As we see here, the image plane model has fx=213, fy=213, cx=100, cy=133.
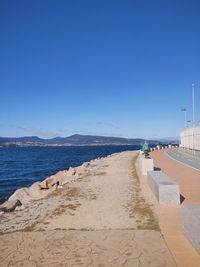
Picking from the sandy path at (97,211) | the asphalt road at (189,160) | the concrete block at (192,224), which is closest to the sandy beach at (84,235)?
the sandy path at (97,211)

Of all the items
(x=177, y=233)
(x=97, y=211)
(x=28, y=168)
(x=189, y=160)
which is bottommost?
(x=28, y=168)

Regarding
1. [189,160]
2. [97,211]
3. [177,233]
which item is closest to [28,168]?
[189,160]

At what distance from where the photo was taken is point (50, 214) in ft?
24.2

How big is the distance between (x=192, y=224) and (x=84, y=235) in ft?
8.89

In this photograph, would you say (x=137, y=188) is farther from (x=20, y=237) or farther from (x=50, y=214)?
(x=20, y=237)

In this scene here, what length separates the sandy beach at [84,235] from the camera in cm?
445

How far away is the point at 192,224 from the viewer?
5.13 m

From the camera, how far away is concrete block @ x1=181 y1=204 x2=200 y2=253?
471 cm

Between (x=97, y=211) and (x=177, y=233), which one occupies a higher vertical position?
(x=177, y=233)

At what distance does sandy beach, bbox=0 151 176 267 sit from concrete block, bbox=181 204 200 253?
627 millimetres

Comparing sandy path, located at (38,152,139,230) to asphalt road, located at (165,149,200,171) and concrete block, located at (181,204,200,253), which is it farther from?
asphalt road, located at (165,149,200,171)

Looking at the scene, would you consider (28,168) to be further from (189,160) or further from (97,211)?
(97,211)

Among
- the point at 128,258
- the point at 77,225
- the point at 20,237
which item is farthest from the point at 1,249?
the point at 128,258

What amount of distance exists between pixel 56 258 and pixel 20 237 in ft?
5.24
